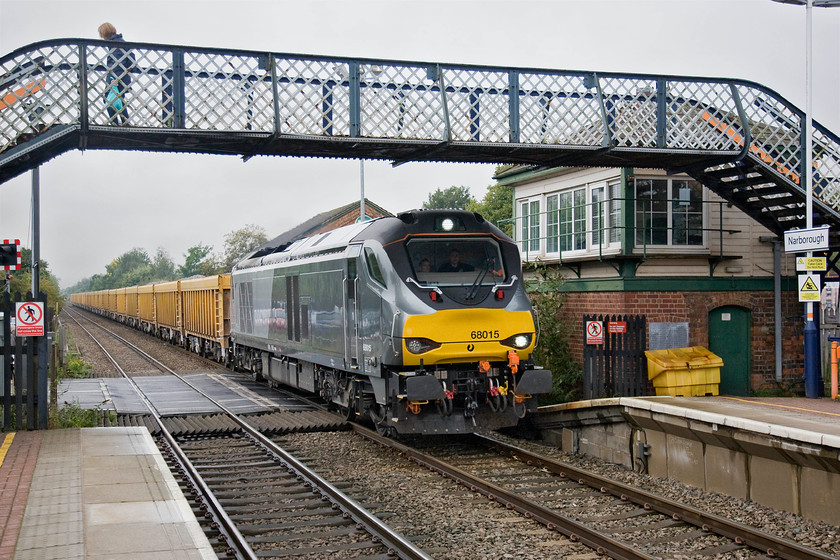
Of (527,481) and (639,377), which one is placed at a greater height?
(639,377)

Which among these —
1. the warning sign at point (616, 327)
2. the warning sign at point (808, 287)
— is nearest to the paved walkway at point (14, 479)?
the warning sign at point (616, 327)

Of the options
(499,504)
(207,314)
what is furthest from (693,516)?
(207,314)

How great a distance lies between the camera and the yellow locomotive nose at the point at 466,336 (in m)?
10.5

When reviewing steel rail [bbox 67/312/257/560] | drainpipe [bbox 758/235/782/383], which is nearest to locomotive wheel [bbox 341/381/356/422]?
steel rail [bbox 67/312/257/560]

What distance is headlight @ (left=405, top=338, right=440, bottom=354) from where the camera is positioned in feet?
34.5

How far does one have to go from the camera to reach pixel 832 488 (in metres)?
8.07

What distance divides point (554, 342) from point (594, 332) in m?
2.67

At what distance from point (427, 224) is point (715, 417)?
4488 mm

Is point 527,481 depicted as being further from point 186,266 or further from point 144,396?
point 186,266

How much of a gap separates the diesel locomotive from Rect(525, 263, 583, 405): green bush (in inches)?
155

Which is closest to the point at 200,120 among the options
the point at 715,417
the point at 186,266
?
the point at 715,417

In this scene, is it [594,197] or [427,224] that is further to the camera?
[594,197]

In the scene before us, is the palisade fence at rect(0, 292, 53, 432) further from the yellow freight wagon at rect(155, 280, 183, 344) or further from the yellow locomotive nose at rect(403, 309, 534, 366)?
the yellow freight wagon at rect(155, 280, 183, 344)

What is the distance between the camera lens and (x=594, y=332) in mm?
13328
